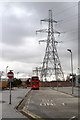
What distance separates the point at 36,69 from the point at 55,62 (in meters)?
68.9

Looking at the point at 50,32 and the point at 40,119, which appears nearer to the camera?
the point at 40,119

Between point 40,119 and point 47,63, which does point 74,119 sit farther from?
point 47,63

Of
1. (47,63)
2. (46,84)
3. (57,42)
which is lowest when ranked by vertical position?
(46,84)

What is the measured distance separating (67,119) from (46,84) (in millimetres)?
85270

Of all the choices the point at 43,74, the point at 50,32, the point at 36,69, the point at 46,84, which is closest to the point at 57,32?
the point at 50,32

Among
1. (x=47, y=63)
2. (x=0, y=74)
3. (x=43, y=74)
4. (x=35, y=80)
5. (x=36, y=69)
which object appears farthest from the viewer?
(x=36, y=69)

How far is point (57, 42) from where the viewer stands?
187 feet

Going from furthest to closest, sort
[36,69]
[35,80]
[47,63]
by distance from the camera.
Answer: [36,69] → [47,63] → [35,80]

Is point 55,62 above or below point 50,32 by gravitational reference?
below

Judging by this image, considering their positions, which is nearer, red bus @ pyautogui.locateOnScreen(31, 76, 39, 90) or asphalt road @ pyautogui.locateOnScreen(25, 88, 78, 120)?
asphalt road @ pyautogui.locateOnScreen(25, 88, 78, 120)

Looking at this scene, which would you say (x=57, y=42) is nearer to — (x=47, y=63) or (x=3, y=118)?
(x=47, y=63)

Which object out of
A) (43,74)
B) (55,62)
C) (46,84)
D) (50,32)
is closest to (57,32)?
(50,32)

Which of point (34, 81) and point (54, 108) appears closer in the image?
point (54, 108)

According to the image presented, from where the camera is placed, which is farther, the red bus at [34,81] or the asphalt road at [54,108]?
the red bus at [34,81]
